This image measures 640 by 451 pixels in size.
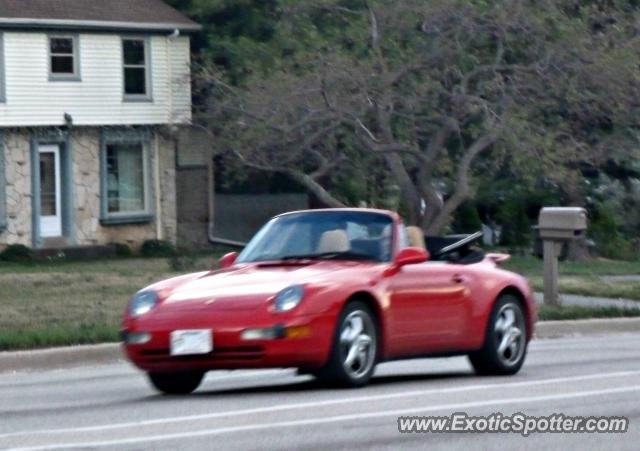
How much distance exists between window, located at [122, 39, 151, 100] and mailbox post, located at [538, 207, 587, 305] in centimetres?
1873

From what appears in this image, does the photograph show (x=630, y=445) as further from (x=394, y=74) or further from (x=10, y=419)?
(x=394, y=74)

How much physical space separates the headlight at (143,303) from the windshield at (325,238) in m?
1.09

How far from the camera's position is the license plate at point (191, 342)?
10.6 metres

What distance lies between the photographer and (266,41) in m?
37.1

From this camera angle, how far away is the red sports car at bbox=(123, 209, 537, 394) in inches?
418

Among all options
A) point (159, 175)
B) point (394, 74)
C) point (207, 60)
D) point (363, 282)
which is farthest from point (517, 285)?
point (159, 175)

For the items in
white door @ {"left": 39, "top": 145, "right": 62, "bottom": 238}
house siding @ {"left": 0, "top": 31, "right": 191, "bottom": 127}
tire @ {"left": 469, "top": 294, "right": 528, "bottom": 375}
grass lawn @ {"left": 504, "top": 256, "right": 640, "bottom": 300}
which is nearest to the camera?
tire @ {"left": 469, "top": 294, "right": 528, "bottom": 375}

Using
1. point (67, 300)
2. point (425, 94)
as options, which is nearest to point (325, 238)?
point (67, 300)

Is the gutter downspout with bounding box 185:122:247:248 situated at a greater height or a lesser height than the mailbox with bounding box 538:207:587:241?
lesser

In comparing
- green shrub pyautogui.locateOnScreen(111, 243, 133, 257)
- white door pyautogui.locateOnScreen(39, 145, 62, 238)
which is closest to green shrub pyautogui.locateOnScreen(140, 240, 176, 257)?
green shrub pyautogui.locateOnScreen(111, 243, 133, 257)

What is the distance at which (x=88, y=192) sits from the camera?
36.4 metres

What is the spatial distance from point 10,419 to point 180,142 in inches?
1120

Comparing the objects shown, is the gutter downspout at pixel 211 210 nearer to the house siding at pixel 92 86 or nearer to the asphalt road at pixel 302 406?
the house siding at pixel 92 86

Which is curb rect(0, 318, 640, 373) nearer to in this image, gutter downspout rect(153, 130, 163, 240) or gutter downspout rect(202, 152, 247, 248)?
gutter downspout rect(153, 130, 163, 240)
